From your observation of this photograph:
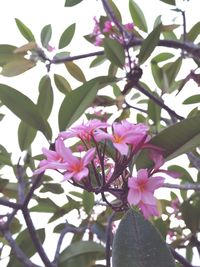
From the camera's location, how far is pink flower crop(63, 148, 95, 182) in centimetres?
56

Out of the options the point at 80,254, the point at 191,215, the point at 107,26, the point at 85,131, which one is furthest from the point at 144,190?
the point at 107,26

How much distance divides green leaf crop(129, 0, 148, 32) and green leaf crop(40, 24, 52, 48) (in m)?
0.31

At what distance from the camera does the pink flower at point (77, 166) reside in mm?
557

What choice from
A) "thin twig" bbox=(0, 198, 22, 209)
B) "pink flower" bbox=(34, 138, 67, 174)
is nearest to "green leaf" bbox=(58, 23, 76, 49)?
"thin twig" bbox=(0, 198, 22, 209)

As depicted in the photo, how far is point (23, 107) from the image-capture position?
0.79 metres

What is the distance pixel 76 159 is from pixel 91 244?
495mm

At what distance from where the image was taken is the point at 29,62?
1306 millimetres

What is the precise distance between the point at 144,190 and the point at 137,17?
3.31ft

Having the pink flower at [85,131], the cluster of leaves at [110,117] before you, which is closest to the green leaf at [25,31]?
the cluster of leaves at [110,117]

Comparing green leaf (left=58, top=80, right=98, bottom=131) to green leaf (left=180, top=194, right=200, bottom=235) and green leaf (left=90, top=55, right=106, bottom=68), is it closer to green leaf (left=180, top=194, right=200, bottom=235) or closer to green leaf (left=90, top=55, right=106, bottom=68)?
green leaf (left=180, top=194, right=200, bottom=235)

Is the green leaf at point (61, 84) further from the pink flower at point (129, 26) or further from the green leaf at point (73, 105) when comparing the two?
the green leaf at point (73, 105)

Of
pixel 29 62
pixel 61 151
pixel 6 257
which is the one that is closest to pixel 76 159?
pixel 61 151

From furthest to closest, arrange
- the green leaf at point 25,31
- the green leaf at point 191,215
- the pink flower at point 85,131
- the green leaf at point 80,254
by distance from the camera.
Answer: the green leaf at point 25,31 → the green leaf at point 191,215 → the green leaf at point 80,254 → the pink flower at point 85,131

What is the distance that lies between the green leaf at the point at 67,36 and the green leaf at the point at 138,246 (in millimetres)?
1143
